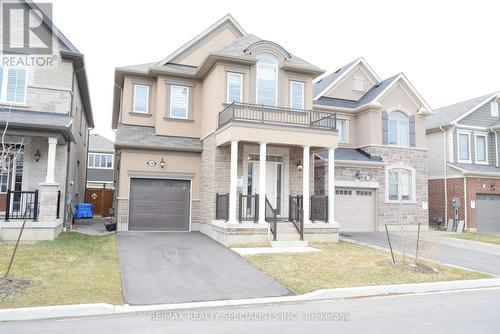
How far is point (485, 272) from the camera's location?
10.0 metres

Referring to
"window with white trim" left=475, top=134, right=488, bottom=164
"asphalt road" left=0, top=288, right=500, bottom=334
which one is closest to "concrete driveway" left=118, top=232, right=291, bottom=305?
"asphalt road" left=0, top=288, right=500, bottom=334

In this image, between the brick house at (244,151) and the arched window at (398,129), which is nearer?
the brick house at (244,151)

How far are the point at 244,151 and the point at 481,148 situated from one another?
14.9 metres

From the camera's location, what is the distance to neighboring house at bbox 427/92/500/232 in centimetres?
2009

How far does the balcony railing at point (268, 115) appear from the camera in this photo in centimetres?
1353

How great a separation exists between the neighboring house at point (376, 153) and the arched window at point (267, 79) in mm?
3944

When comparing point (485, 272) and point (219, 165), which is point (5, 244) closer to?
point (219, 165)

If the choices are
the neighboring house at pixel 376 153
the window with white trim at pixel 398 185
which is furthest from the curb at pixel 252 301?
the window with white trim at pixel 398 185

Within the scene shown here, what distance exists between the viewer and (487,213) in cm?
2059

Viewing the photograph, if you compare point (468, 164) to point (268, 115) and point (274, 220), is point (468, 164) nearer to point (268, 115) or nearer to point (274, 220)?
point (268, 115)

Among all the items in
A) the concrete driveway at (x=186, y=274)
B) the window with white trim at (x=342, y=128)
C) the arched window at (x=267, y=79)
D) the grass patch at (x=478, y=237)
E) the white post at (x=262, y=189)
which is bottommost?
the concrete driveway at (x=186, y=274)

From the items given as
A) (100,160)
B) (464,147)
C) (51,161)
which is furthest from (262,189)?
(100,160)

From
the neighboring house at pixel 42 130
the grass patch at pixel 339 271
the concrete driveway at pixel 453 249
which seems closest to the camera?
the grass patch at pixel 339 271

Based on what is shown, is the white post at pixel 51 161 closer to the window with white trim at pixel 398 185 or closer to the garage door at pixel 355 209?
the garage door at pixel 355 209
